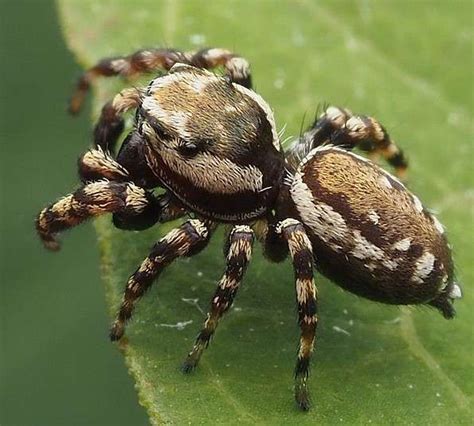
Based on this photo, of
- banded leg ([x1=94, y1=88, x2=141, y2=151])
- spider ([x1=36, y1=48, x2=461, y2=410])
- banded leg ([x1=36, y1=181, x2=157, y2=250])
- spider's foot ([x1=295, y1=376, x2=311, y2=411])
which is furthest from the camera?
banded leg ([x1=94, y1=88, x2=141, y2=151])

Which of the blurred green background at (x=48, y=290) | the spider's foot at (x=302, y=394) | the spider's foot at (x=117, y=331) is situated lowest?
the blurred green background at (x=48, y=290)

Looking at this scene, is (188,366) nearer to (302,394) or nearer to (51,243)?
(302,394)

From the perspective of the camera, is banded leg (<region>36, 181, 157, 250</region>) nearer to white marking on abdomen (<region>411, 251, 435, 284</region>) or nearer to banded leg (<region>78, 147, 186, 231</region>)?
banded leg (<region>78, 147, 186, 231</region>)

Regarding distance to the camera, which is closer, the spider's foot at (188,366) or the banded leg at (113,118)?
the spider's foot at (188,366)

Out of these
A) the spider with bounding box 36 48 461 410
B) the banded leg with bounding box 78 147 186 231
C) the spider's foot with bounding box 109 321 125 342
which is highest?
the spider with bounding box 36 48 461 410

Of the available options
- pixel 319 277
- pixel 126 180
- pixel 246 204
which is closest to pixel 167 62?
pixel 126 180

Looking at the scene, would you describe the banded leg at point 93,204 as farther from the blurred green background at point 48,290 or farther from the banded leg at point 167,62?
the blurred green background at point 48,290

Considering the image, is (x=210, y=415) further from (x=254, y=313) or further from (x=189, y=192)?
(x=189, y=192)

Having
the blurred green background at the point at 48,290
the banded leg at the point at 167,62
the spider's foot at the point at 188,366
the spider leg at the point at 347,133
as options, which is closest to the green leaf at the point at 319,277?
the spider's foot at the point at 188,366

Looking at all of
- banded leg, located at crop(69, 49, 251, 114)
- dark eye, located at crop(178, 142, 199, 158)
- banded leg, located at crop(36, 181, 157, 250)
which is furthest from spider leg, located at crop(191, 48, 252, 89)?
banded leg, located at crop(36, 181, 157, 250)
